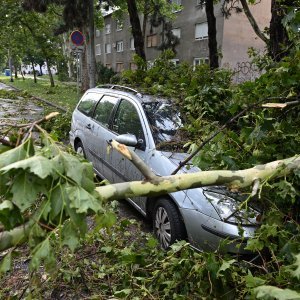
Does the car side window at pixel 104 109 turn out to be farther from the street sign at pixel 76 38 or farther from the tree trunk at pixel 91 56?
the tree trunk at pixel 91 56

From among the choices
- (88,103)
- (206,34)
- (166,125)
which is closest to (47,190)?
(166,125)

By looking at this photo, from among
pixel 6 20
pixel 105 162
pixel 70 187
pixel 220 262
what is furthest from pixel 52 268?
pixel 6 20

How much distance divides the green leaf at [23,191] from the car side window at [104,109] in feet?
14.3

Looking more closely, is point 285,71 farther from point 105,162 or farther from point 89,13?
point 89,13

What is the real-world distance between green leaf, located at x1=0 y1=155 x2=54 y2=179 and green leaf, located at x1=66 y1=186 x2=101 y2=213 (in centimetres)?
9

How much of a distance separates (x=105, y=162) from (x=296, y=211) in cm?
313

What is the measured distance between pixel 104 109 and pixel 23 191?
4.75 metres

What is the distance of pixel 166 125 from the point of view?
4.61 metres

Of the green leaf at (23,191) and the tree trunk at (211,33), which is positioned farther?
the tree trunk at (211,33)

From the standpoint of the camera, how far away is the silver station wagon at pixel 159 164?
3.33 m

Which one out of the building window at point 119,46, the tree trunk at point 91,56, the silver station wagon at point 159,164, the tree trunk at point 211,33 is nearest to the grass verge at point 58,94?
the tree trunk at point 91,56

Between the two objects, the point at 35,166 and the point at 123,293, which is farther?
the point at 123,293

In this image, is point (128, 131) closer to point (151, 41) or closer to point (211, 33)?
point (211, 33)

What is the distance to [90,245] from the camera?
368cm
